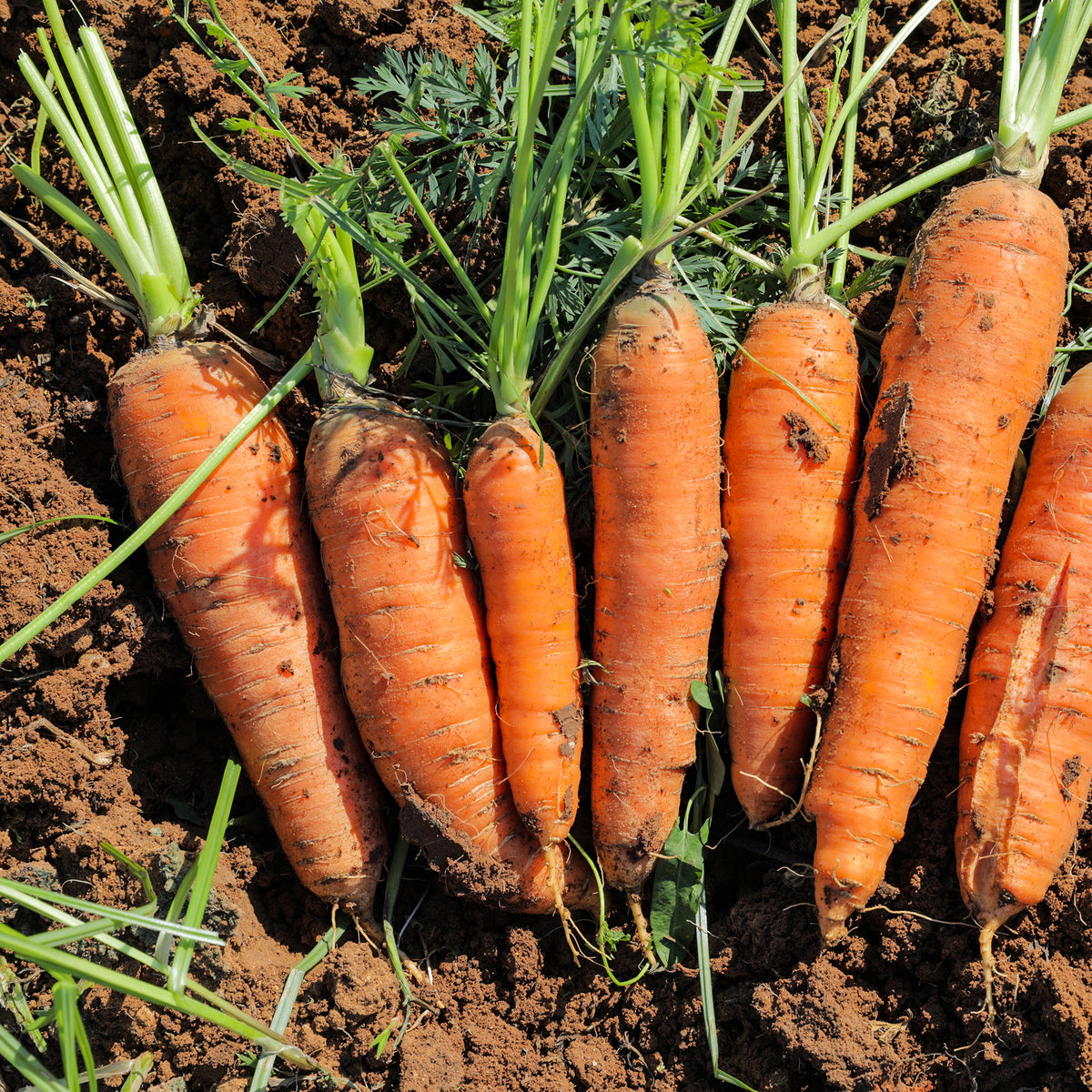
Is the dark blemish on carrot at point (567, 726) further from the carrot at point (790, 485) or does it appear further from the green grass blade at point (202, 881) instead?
the green grass blade at point (202, 881)

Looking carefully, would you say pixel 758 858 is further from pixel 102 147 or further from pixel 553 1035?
pixel 102 147

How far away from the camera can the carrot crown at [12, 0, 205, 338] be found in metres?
2.23

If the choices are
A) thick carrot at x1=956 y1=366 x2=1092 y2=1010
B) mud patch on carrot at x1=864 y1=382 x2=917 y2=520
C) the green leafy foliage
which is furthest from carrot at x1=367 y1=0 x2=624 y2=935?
thick carrot at x1=956 y1=366 x2=1092 y2=1010

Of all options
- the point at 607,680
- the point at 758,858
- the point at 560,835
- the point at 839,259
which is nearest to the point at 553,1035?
the point at 560,835

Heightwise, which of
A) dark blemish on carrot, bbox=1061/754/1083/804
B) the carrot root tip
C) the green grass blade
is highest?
dark blemish on carrot, bbox=1061/754/1083/804

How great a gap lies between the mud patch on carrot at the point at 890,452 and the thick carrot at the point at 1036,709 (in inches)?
14.5

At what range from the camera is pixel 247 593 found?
2252 mm

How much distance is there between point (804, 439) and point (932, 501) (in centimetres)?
34

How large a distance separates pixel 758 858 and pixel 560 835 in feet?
1.87

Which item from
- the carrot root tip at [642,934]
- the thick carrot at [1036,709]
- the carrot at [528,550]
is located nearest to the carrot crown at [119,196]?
the carrot at [528,550]

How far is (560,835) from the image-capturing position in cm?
224

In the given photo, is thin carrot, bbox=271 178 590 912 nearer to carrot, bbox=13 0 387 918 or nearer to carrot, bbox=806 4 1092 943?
carrot, bbox=13 0 387 918

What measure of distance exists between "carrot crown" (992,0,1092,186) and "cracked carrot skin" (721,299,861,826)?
59 cm

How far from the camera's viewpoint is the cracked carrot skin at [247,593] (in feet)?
7.32
